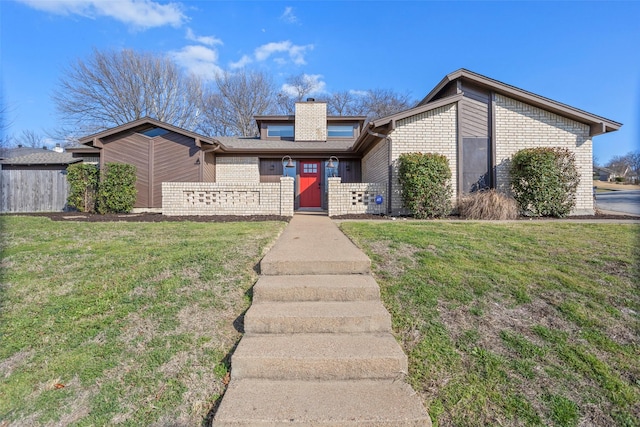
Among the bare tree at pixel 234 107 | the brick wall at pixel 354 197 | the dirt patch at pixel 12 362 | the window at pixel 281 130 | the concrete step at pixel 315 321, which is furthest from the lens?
the bare tree at pixel 234 107

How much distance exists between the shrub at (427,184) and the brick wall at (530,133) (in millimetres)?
2207

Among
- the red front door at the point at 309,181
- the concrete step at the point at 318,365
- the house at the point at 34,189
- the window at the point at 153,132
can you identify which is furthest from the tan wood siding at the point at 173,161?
the concrete step at the point at 318,365

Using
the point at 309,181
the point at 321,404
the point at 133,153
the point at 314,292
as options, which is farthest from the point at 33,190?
the point at 321,404

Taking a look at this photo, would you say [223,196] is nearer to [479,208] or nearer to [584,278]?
[479,208]

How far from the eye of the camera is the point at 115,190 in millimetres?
10352

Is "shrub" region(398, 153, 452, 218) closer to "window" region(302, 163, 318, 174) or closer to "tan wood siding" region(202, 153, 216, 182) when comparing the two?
"window" region(302, 163, 318, 174)

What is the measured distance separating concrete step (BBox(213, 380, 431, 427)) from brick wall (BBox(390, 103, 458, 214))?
25.4ft

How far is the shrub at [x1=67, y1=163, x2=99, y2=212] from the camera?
1052 centimetres

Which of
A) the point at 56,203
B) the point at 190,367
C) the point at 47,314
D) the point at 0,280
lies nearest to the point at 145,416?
the point at 190,367

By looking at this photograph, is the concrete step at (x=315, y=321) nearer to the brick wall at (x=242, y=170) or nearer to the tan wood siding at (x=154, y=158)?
the tan wood siding at (x=154, y=158)

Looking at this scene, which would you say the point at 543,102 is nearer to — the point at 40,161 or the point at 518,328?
the point at 518,328

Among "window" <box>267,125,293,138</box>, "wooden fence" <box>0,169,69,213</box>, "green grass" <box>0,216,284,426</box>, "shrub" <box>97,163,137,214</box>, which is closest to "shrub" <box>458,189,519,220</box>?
"green grass" <box>0,216,284,426</box>

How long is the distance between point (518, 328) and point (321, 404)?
2.04 metres

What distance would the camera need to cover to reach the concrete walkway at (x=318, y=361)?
1966 millimetres
